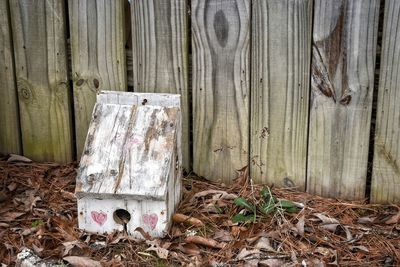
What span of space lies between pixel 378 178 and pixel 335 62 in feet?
2.33

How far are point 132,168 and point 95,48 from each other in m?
0.86

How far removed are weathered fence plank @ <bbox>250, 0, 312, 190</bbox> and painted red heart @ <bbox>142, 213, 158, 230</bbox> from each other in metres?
0.79

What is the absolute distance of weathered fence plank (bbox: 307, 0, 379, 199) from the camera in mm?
3430

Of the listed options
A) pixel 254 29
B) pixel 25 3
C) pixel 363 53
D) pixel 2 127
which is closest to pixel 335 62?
pixel 363 53

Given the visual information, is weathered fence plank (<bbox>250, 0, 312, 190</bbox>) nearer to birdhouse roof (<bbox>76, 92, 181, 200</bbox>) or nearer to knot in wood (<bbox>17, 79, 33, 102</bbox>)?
birdhouse roof (<bbox>76, 92, 181, 200</bbox>)

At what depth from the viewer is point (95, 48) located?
Answer: 3.80 meters

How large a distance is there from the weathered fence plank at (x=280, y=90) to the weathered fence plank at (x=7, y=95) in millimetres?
1499

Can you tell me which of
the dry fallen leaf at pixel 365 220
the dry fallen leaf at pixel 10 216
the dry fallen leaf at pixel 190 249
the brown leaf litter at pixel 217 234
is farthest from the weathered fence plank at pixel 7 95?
the dry fallen leaf at pixel 365 220

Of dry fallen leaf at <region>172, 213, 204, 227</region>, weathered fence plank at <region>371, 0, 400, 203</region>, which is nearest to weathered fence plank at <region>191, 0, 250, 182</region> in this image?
dry fallen leaf at <region>172, 213, 204, 227</region>

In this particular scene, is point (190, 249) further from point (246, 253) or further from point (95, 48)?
point (95, 48)

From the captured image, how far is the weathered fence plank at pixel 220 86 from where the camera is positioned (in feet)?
11.8

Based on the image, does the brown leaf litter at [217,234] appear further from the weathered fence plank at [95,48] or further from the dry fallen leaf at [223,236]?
the weathered fence plank at [95,48]

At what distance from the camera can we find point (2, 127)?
13.6 ft

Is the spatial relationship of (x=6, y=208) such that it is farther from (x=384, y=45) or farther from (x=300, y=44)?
(x=384, y=45)
